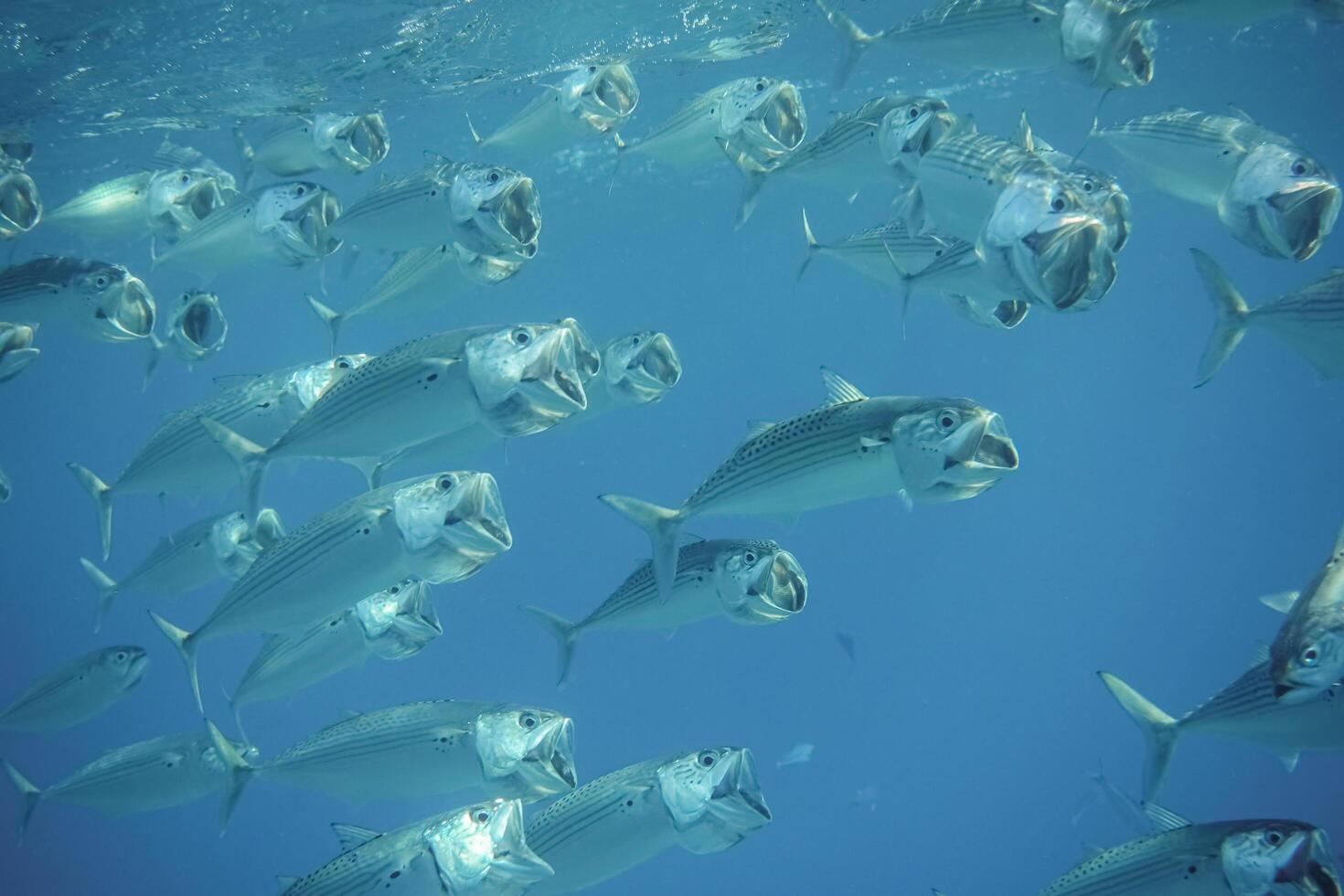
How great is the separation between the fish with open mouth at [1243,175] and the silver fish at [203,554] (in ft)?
18.1

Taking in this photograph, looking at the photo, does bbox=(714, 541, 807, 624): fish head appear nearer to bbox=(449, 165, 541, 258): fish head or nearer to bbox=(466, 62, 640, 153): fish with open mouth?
bbox=(449, 165, 541, 258): fish head

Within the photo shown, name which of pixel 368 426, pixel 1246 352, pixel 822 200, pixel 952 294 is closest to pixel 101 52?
pixel 368 426

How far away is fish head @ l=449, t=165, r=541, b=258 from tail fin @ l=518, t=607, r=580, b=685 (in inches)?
82.0

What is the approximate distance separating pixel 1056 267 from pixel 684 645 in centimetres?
3021

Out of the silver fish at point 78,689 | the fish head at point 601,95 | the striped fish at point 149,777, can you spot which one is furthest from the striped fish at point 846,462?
the silver fish at point 78,689

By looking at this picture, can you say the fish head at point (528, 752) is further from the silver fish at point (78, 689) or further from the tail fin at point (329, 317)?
the silver fish at point (78, 689)

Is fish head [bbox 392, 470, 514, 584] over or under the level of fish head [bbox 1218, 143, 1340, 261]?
under

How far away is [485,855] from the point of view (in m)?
3.62

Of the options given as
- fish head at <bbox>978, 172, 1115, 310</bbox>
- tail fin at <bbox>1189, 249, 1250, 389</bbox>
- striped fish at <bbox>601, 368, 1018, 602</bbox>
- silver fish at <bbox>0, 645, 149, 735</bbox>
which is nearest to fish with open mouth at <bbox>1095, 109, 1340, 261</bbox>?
tail fin at <bbox>1189, 249, 1250, 389</bbox>

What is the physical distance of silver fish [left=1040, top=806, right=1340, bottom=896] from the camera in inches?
131

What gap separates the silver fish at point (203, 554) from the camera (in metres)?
5.72

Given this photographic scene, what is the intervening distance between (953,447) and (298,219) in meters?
3.91

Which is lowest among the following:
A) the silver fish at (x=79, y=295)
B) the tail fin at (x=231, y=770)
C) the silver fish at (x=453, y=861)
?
the tail fin at (x=231, y=770)

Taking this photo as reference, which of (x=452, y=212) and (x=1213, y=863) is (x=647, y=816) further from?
(x=452, y=212)
